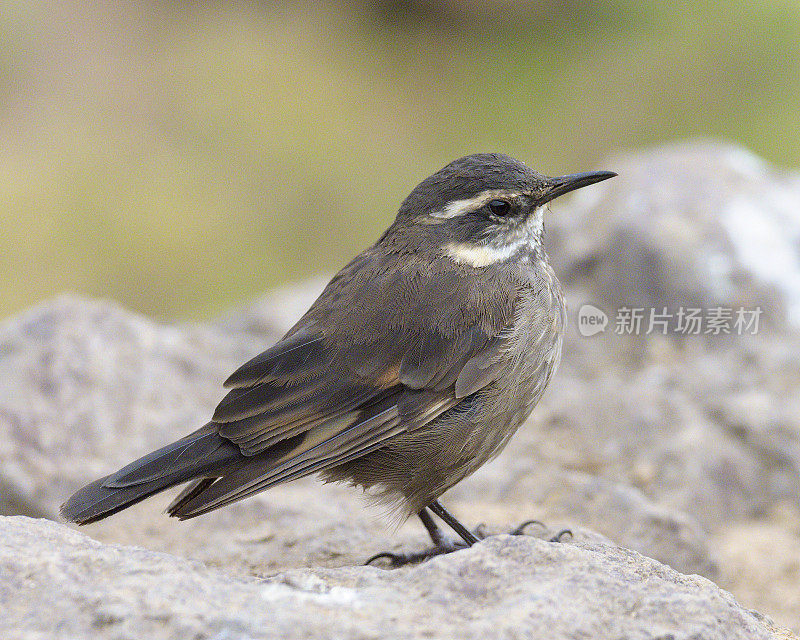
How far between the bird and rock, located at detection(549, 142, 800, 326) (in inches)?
94.9

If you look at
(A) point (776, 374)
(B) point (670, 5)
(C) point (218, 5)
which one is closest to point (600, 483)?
(A) point (776, 374)

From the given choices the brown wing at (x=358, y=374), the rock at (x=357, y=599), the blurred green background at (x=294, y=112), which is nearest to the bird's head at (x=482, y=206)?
the brown wing at (x=358, y=374)

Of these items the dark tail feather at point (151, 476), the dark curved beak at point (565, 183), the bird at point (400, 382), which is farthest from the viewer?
the dark curved beak at point (565, 183)

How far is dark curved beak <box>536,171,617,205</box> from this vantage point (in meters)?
4.60

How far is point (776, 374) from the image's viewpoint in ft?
20.7

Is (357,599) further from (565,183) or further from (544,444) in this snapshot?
(544,444)

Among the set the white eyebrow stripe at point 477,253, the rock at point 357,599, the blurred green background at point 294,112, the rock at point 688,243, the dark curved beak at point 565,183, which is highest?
the blurred green background at point 294,112

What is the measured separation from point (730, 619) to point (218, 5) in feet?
48.2

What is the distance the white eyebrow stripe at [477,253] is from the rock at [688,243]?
248cm

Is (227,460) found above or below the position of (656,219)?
below

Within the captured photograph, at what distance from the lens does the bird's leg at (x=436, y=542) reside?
429 centimetres

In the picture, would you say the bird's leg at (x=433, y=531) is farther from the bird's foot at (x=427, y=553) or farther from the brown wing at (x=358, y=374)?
the brown wing at (x=358, y=374)

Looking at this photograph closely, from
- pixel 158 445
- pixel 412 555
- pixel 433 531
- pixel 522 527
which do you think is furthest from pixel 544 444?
pixel 158 445

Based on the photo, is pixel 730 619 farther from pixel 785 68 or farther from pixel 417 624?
pixel 785 68
